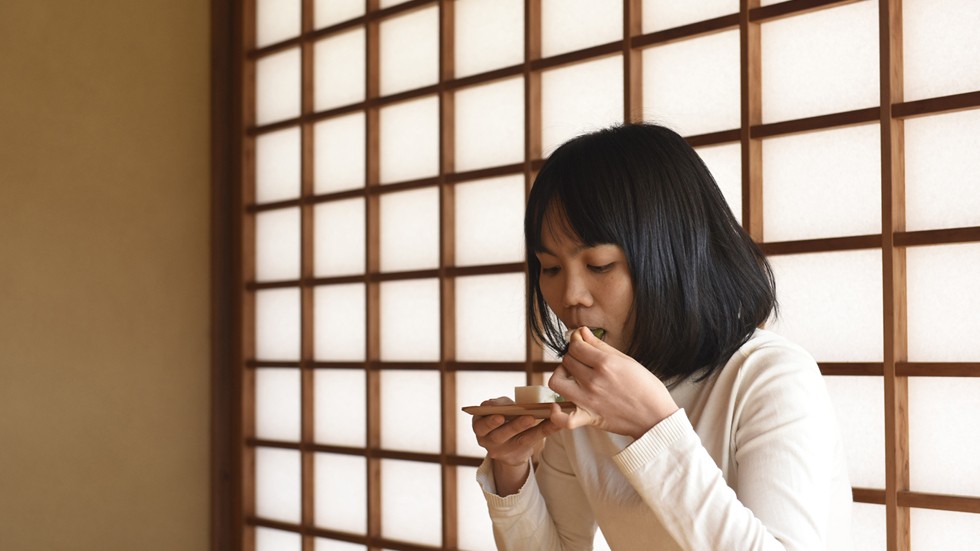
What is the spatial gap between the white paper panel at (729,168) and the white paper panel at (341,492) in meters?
1.45

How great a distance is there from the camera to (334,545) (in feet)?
10.5

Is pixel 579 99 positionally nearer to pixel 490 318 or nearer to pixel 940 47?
pixel 490 318

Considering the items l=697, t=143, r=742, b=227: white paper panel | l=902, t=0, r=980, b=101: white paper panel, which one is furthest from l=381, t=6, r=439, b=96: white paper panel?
l=902, t=0, r=980, b=101: white paper panel

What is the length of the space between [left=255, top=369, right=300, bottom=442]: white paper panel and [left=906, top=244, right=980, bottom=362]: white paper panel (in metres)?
2.02

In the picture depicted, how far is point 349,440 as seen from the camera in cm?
316

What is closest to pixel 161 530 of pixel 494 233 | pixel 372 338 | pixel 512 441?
pixel 372 338

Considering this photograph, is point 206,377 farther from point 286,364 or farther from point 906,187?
point 906,187

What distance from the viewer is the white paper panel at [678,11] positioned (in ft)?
7.32

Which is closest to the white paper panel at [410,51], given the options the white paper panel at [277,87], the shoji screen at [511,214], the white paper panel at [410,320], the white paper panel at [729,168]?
the shoji screen at [511,214]

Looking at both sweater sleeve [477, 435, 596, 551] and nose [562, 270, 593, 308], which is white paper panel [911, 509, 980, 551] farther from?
nose [562, 270, 593, 308]

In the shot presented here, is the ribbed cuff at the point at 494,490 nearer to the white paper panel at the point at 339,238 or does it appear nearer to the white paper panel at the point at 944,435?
the white paper panel at the point at 944,435

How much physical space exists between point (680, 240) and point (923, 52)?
2.92 ft

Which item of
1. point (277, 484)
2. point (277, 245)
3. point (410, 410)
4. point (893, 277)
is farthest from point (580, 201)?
point (277, 484)

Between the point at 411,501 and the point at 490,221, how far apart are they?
2.80ft
